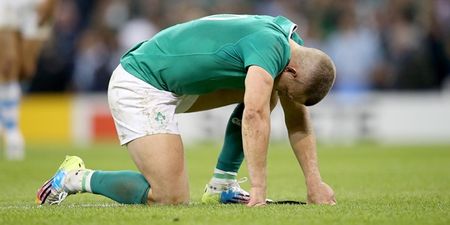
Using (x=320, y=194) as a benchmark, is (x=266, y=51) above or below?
above

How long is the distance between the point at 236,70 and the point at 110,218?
4.24 ft

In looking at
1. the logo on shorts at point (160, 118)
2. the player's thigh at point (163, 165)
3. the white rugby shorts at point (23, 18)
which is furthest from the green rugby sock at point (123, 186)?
the white rugby shorts at point (23, 18)

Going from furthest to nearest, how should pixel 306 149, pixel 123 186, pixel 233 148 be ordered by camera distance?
pixel 233 148
pixel 306 149
pixel 123 186

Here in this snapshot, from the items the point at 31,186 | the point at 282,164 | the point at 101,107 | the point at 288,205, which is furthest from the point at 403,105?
the point at 288,205

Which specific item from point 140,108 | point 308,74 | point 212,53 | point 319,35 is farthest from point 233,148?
point 319,35

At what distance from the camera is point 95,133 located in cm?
1923

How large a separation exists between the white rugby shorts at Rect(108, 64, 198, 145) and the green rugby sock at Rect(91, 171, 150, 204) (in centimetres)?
24

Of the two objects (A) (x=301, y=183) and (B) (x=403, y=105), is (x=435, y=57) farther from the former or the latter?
(A) (x=301, y=183)

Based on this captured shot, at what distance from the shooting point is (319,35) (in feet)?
63.4

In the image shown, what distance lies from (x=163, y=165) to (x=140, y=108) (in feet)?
1.45

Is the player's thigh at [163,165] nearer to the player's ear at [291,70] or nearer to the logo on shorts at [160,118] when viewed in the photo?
the logo on shorts at [160,118]

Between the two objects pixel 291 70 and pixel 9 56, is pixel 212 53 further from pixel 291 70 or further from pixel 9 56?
pixel 9 56

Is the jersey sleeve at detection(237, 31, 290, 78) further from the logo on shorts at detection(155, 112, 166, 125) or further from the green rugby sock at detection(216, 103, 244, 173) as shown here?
the green rugby sock at detection(216, 103, 244, 173)

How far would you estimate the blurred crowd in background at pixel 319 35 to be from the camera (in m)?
19.0
